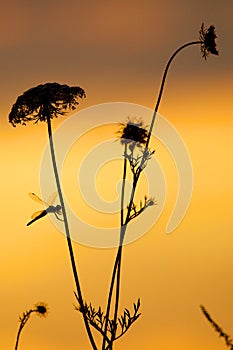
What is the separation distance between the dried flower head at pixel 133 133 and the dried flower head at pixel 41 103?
2.74 feet

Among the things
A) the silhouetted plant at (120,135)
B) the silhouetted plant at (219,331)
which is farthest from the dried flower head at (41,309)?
the silhouetted plant at (219,331)

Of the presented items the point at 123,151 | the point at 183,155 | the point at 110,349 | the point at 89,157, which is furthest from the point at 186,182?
the point at 110,349

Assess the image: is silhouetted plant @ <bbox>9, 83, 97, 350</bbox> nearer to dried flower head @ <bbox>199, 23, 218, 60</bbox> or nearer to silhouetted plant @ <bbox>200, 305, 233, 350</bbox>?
dried flower head @ <bbox>199, 23, 218, 60</bbox>

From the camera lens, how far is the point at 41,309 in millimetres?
10820

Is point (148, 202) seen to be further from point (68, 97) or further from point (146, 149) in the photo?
point (68, 97)

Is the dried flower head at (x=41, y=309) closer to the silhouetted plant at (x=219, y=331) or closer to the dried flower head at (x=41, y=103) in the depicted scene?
the dried flower head at (x=41, y=103)

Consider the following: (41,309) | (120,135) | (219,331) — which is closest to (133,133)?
(120,135)

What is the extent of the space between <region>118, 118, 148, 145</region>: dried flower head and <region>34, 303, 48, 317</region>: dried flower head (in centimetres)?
355

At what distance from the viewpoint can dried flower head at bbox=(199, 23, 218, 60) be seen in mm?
8312

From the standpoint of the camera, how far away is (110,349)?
8.80 meters

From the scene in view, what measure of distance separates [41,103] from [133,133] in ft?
4.10

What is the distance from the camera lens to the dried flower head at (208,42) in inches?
327

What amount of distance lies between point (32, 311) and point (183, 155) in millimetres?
4153

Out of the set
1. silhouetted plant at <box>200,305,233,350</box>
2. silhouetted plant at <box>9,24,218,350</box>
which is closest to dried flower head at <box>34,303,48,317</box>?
silhouetted plant at <box>9,24,218,350</box>
